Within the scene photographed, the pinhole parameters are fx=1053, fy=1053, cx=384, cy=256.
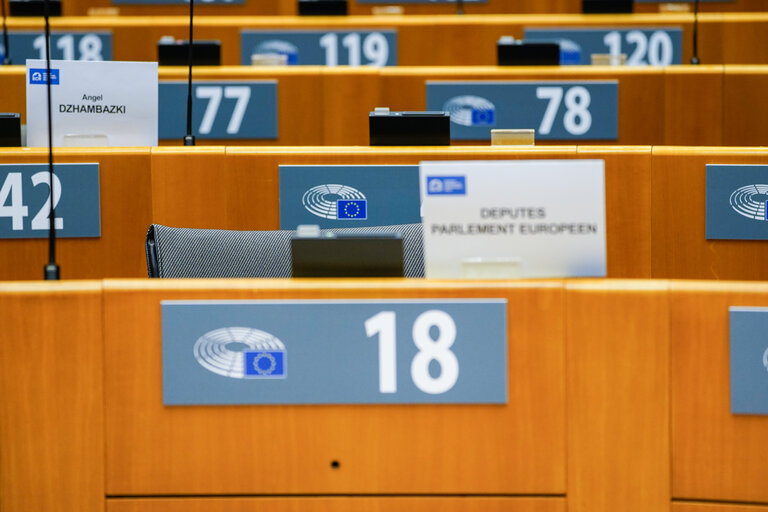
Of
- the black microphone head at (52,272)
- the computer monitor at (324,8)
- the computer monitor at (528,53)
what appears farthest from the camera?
the computer monitor at (324,8)

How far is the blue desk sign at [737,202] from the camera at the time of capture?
2.97 metres

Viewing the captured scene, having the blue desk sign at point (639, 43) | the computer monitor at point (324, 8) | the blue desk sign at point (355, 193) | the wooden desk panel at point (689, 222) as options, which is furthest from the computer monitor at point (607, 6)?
the blue desk sign at point (355, 193)

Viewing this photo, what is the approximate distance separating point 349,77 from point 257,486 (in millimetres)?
3171

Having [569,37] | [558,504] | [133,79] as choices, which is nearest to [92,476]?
[558,504]

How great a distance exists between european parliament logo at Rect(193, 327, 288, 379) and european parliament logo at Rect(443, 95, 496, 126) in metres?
3.06

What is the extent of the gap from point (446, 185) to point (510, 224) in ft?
0.35

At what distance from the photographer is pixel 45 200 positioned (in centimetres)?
303

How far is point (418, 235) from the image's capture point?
2309 mm

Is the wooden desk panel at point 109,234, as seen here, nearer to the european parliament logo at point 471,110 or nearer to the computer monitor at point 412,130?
the computer monitor at point 412,130

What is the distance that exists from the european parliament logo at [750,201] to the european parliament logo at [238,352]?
198cm

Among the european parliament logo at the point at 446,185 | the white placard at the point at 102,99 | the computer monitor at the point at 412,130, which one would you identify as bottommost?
the european parliament logo at the point at 446,185

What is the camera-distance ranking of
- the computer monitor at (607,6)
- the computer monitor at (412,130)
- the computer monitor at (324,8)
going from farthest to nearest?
the computer monitor at (324,8) < the computer monitor at (607,6) < the computer monitor at (412,130)

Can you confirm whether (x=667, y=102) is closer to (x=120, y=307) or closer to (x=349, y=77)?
(x=349, y=77)

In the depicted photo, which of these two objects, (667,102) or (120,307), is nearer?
(120,307)
